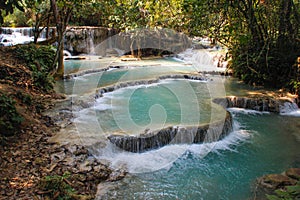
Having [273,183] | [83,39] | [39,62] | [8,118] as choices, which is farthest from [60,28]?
[83,39]

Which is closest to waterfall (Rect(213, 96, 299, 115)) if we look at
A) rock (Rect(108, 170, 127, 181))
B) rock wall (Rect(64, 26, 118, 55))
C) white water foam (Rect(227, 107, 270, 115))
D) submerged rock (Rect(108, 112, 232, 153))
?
white water foam (Rect(227, 107, 270, 115))

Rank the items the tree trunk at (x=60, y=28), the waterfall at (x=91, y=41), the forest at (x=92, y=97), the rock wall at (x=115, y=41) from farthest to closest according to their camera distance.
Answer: the waterfall at (x=91, y=41)
the rock wall at (x=115, y=41)
the tree trunk at (x=60, y=28)
the forest at (x=92, y=97)

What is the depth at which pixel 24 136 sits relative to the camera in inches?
198

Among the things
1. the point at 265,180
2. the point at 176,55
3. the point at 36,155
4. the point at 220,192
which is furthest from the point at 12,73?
the point at 176,55

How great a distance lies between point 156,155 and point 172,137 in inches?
26.6

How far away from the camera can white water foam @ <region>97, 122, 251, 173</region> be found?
5.16 meters

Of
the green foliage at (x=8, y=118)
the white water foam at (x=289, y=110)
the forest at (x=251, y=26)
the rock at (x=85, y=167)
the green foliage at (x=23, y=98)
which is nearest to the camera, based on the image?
the rock at (x=85, y=167)

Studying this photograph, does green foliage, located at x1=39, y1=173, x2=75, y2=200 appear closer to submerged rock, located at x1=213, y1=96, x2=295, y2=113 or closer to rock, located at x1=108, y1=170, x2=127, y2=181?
rock, located at x1=108, y1=170, x2=127, y2=181

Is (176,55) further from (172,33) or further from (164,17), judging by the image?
(164,17)

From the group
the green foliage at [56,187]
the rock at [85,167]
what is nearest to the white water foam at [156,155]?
the rock at [85,167]

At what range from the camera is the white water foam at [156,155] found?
516cm

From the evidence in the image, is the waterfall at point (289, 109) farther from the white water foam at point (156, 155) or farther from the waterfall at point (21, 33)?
the waterfall at point (21, 33)

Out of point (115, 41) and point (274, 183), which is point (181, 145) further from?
point (115, 41)

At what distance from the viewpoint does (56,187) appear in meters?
3.81
